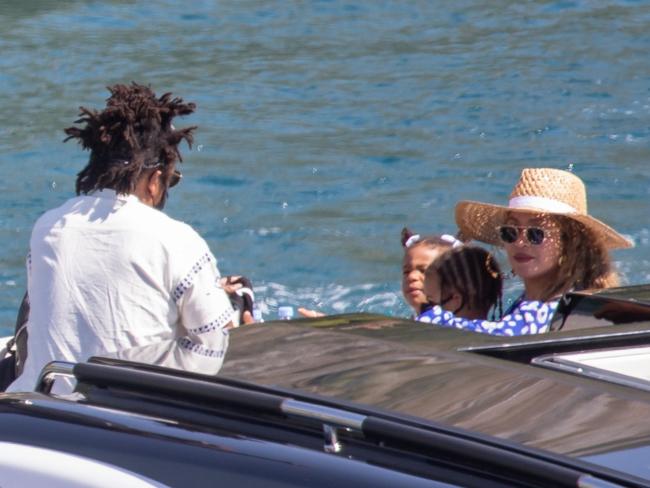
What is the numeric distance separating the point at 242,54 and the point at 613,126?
4.33 metres

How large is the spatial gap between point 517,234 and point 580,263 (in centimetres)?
22

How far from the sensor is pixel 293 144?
1143cm

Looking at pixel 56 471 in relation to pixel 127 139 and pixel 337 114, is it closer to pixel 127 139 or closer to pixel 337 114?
pixel 127 139

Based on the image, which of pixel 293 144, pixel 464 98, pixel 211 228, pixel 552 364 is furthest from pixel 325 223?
pixel 552 364

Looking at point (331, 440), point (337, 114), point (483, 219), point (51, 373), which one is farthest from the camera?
point (337, 114)

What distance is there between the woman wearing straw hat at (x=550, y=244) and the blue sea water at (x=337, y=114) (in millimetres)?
3946

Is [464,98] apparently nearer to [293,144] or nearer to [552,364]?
[293,144]

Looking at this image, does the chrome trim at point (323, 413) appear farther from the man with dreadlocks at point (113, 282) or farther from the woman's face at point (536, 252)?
the woman's face at point (536, 252)

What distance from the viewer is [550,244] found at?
4.22 m

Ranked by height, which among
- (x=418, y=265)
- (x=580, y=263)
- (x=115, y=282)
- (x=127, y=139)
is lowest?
(x=418, y=265)

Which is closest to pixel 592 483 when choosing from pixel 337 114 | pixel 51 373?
pixel 51 373

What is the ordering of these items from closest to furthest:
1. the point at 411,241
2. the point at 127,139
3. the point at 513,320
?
the point at 127,139, the point at 513,320, the point at 411,241

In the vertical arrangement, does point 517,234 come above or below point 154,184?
below

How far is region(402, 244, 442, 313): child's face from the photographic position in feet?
15.5
